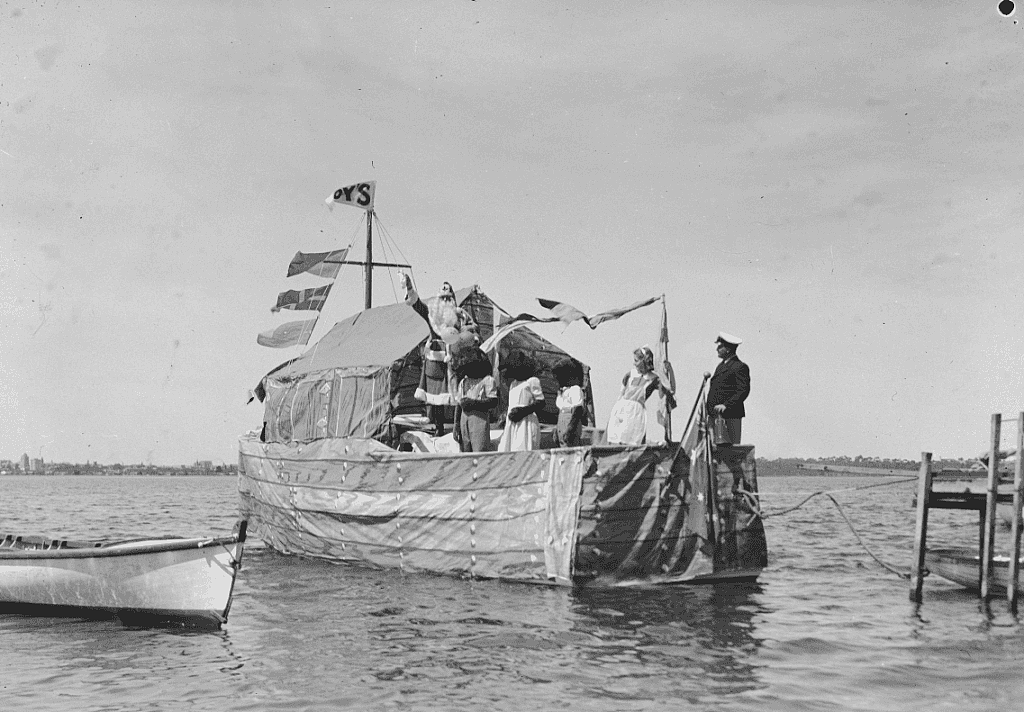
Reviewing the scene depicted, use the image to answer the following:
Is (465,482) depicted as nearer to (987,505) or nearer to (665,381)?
(665,381)

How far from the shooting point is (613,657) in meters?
8.96

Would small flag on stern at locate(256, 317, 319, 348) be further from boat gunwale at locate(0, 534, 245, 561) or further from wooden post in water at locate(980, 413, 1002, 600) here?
wooden post in water at locate(980, 413, 1002, 600)

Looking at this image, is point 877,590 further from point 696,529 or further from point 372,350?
point 372,350

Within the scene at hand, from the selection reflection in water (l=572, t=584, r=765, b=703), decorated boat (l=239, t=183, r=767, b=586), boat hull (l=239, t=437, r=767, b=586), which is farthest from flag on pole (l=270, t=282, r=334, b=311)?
reflection in water (l=572, t=584, r=765, b=703)

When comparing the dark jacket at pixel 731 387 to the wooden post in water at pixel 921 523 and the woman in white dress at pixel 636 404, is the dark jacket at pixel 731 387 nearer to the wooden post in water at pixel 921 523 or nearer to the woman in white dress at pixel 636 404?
the woman in white dress at pixel 636 404

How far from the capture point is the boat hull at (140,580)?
1028cm

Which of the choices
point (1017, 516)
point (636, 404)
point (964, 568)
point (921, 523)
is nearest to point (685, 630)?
point (636, 404)

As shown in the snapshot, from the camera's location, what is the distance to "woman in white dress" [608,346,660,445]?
1291 centimetres

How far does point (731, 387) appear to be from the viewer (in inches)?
502

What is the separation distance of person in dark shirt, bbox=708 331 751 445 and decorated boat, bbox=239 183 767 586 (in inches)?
14.6

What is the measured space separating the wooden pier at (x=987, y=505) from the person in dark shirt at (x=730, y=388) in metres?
2.39

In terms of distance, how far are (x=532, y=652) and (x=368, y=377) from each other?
740 centimetres

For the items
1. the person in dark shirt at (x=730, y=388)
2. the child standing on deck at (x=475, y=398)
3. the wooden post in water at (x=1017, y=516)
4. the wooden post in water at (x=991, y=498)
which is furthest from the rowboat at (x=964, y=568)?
the child standing on deck at (x=475, y=398)

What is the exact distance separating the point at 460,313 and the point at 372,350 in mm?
1727
